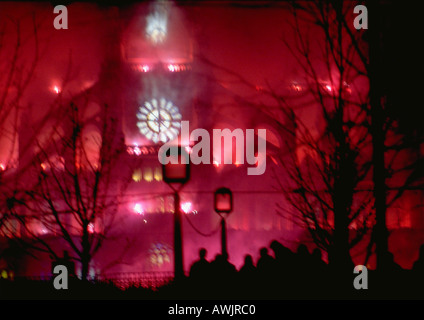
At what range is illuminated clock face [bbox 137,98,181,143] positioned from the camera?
27.8m

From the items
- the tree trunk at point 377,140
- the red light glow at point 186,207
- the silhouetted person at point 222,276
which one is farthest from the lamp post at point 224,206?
the red light glow at point 186,207

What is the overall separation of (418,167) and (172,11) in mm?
24080

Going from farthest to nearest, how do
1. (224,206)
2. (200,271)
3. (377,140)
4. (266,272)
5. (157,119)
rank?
1. (157,119)
2. (224,206)
3. (200,271)
4. (266,272)
5. (377,140)

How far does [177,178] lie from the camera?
21.2 ft

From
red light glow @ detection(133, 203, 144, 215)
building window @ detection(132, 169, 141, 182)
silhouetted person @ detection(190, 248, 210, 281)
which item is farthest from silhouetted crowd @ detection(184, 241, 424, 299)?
building window @ detection(132, 169, 141, 182)

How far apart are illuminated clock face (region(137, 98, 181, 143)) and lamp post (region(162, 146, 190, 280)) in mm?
21000

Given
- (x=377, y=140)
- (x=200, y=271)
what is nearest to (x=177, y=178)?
(x=200, y=271)

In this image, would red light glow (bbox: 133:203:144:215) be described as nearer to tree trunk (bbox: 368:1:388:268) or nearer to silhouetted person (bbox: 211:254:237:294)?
silhouetted person (bbox: 211:254:237:294)

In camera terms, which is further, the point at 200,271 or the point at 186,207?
the point at 186,207

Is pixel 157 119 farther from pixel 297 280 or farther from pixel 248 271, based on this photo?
pixel 297 280

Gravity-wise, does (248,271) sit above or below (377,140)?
below

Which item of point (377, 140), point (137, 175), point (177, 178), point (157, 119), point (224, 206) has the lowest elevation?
point (224, 206)

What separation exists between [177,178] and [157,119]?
21.3 m
